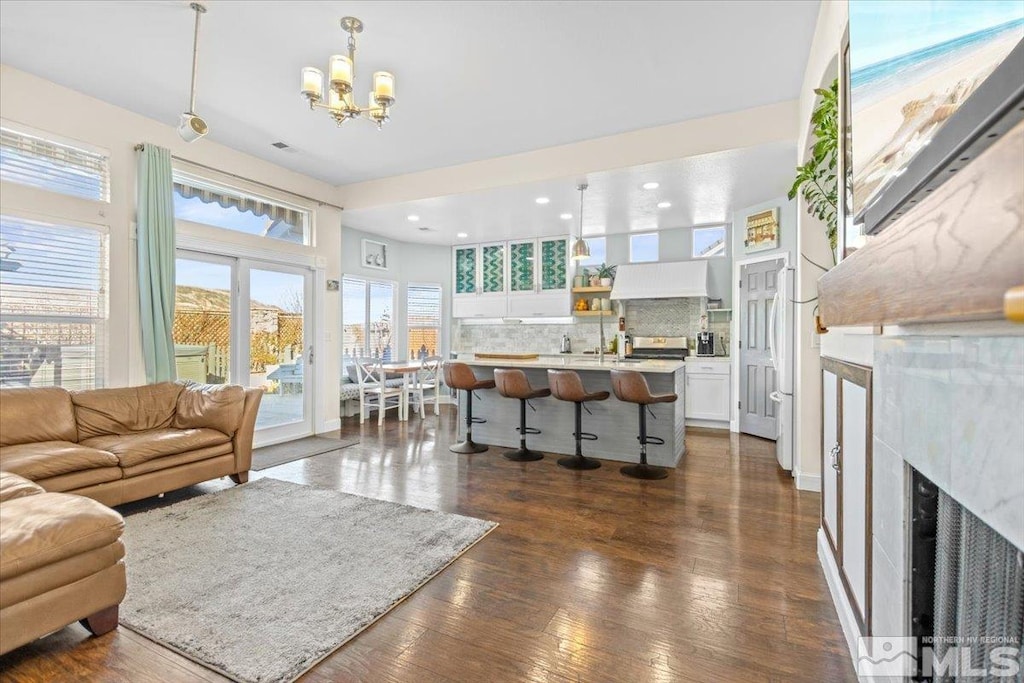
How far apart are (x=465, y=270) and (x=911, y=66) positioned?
757 cm

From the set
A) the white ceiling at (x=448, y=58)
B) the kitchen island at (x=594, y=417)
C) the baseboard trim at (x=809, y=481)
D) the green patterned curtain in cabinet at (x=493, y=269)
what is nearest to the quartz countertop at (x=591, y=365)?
the kitchen island at (x=594, y=417)

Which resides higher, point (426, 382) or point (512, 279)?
point (512, 279)

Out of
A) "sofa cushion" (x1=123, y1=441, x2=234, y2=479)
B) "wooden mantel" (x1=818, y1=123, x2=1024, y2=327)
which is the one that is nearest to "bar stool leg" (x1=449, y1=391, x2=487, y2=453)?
"sofa cushion" (x1=123, y1=441, x2=234, y2=479)

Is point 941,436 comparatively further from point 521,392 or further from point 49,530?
point 521,392

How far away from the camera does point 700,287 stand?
6.41 meters

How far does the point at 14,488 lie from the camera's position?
2279 millimetres

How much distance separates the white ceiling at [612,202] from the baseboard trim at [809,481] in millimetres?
2665

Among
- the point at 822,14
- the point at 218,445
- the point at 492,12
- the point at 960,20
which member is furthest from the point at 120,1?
the point at 822,14

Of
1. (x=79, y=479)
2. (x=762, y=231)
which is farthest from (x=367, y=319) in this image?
(x=762, y=231)

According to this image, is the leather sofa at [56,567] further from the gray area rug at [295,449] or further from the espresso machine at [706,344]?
the espresso machine at [706,344]

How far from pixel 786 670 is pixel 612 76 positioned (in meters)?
3.58

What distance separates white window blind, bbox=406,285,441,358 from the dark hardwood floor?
451cm

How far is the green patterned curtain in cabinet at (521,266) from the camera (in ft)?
25.5

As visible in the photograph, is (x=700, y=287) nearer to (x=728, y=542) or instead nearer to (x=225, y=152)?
(x=728, y=542)
